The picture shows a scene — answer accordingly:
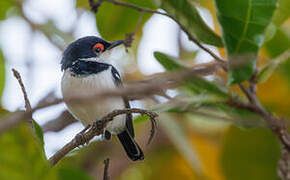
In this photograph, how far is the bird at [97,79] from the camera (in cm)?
258

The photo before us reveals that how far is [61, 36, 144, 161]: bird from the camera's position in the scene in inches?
102

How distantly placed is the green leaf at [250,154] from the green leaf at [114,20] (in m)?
0.83

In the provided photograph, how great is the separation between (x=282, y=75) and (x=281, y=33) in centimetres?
23

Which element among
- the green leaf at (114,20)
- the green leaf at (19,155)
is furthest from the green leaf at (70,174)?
the green leaf at (114,20)

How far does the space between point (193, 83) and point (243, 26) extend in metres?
0.33

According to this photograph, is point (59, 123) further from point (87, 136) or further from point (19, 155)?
point (19, 155)

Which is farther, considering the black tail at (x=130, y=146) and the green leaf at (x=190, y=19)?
the black tail at (x=130, y=146)

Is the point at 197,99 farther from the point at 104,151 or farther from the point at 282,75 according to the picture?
the point at 104,151

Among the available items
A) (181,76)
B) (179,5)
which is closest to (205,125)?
(179,5)

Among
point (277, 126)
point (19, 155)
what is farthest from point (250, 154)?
point (19, 155)

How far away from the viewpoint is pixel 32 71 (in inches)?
107

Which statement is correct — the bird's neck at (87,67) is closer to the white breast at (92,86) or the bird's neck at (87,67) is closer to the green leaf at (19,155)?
the white breast at (92,86)

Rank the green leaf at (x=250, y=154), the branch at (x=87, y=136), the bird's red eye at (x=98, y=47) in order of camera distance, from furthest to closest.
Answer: the bird's red eye at (x=98, y=47), the green leaf at (x=250, y=154), the branch at (x=87, y=136)

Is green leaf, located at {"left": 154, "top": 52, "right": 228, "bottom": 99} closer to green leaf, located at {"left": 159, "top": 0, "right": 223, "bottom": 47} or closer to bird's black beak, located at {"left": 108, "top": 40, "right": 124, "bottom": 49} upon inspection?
green leaf, located at {"left": 159, "top": 0, "right": 223, "bottom": 47}
